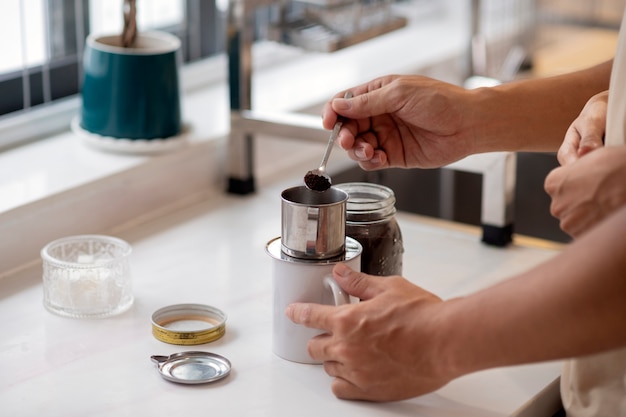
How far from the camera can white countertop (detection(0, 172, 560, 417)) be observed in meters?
1.07

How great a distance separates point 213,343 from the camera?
120 cm

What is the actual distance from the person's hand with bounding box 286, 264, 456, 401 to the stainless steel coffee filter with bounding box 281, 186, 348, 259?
0.03 m

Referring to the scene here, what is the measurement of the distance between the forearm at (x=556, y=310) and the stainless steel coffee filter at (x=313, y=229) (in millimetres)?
212

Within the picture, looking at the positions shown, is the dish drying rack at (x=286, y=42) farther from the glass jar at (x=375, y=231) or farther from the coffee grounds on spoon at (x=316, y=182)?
the coffee grounds on spoon at (x=316, y=182)

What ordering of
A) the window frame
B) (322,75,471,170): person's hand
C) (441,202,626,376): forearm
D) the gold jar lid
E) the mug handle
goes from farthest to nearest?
the window frame
(322,75,471,170): person's hand
the gold jar lid
the mug handle
(441,202,626,376): forearm

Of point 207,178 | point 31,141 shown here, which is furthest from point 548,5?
point 31,141

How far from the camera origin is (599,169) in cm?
94

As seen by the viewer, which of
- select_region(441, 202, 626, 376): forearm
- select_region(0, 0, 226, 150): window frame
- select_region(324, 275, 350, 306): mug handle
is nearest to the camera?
select_region(441, 202, 626, 376): forearm

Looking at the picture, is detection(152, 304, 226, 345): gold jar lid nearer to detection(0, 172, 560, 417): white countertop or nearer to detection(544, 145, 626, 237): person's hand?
detection(0, 172, 560, 417): white countertop

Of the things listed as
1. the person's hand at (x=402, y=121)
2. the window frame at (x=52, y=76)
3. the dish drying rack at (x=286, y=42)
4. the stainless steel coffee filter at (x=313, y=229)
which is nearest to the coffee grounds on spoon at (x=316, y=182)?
the stainless steel coffee filter at (x=313, y=229)

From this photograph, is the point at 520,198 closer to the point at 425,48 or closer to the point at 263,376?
the point at 425,48

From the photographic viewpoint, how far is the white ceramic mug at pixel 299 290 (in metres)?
1.11

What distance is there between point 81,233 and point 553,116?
68 centimetres

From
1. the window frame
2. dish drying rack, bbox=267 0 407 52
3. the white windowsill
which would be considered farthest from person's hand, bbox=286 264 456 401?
the window frame
